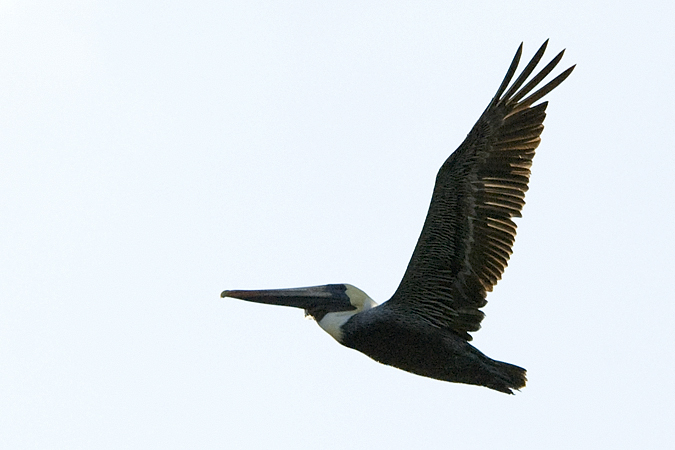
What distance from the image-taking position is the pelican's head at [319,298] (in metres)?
9.95

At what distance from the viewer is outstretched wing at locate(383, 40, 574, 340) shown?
9.53 metres

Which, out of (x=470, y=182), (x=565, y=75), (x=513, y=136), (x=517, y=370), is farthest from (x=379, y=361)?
(x=565, y=75)

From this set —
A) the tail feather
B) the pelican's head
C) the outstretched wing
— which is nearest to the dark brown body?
the tail feather

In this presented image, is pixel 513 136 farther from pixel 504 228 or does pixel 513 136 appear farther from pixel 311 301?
pixel 311 301

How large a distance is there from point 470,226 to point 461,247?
21 cm

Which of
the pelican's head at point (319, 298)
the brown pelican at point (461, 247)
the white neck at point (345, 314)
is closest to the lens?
the brown pelican at point (461, 247)

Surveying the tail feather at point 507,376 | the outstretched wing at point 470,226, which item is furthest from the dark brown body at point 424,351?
the outstretched wing at point 470,226

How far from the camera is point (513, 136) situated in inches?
Result: 384

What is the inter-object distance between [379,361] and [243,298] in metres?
1.49

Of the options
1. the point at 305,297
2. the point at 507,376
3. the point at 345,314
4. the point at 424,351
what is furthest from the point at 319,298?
the point at 507,376

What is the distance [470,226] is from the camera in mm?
9625

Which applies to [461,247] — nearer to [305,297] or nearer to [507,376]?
[507,376]

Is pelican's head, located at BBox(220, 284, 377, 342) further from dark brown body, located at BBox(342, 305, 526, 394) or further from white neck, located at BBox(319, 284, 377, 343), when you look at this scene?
dark brown body, located at BBox(342, 305, 526, 394)

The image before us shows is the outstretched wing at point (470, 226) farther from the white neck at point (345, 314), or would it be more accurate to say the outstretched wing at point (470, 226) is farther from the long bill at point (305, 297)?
the long bill at point (305, 297)
